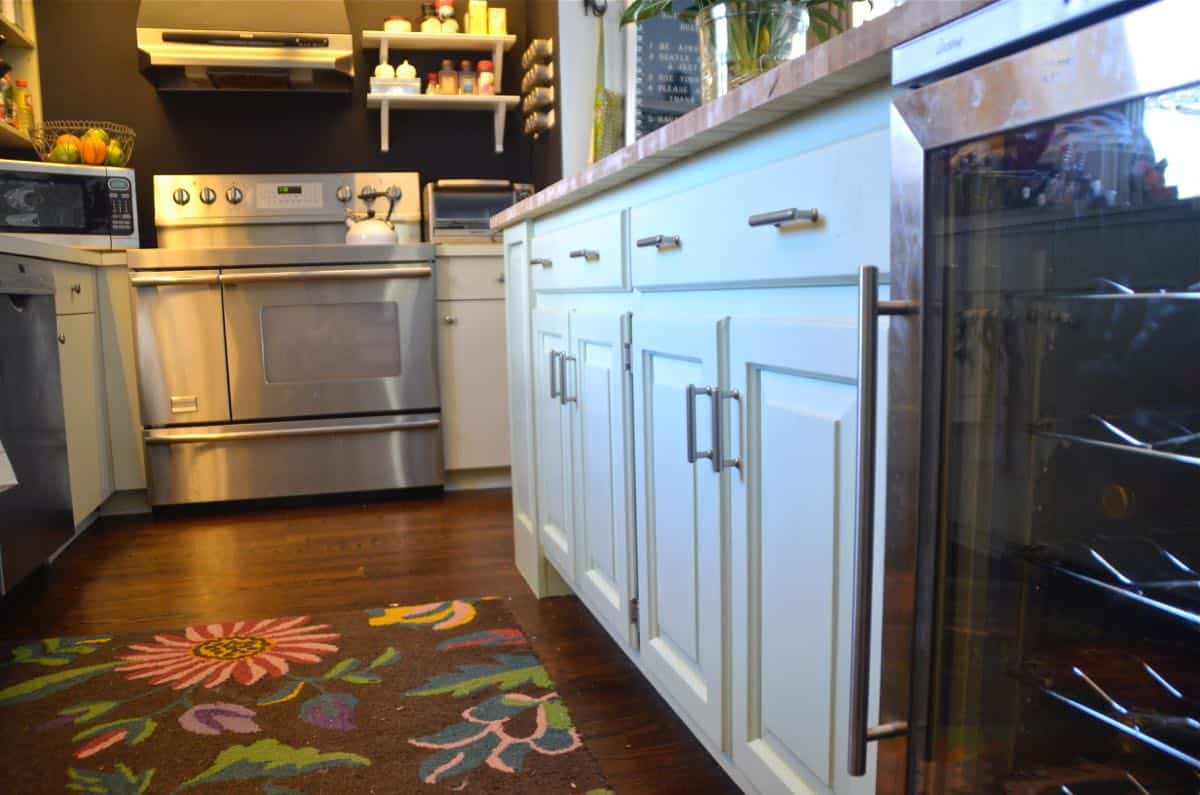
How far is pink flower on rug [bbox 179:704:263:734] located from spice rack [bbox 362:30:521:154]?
2562mm

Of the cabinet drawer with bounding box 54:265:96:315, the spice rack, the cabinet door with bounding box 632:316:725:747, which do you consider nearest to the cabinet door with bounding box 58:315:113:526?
the cabinet drawer with bounding box 54:265:96:315

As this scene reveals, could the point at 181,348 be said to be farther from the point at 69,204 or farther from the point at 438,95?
the point at 438,95

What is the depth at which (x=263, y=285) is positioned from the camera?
124 inches

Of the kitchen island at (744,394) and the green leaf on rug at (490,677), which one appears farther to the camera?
the green leaf on rug at (490,677)

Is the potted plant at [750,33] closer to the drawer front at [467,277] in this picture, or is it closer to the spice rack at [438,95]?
the drawer front at [467,277]

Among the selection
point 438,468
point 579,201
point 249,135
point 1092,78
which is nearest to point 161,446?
point 438,468

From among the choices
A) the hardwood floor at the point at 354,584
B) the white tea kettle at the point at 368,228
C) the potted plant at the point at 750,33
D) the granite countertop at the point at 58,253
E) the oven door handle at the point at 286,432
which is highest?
the potted plant at the point at 750,33

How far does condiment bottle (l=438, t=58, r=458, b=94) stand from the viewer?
12.1 ft

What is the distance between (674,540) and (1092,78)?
88cm

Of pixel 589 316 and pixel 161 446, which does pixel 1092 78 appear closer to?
pixel 589 316

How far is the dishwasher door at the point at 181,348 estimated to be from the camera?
10.1 feet

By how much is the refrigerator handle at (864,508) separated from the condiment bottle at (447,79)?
3.25m

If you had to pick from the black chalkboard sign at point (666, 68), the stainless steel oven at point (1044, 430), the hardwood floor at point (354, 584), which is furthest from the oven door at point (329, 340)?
the stainless steel oven at point (1044, 430)

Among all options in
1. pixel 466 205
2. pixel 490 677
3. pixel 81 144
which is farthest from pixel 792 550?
pixel 81 144
